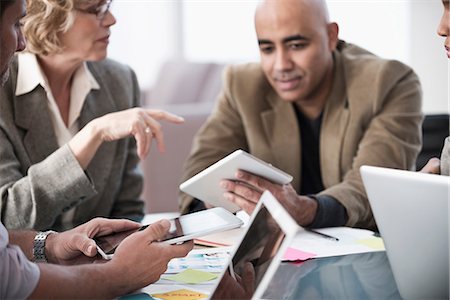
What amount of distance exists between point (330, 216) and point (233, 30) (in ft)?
12.8

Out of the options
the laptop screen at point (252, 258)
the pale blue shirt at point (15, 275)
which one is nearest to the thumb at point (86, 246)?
the pale blue shirt at point (15, 275)

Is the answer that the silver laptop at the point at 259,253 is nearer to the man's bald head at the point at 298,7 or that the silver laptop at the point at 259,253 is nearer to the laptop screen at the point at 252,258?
the laptop screen at the point at 252,258

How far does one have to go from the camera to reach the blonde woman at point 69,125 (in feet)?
6.49

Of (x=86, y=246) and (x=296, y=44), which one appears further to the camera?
(x=296, y=44)

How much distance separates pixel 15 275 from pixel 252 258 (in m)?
0.36

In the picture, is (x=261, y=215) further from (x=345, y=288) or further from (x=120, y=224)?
(x=120, y=224)

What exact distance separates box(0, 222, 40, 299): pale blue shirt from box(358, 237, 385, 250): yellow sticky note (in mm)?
783

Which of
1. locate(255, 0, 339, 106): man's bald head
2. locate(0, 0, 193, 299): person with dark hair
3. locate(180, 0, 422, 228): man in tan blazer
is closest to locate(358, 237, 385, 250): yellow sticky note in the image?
locate(180, 0, 422, 228): man in tan blazer

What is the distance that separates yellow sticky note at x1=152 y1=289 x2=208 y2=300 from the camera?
1349mm

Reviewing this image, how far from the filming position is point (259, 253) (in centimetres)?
114

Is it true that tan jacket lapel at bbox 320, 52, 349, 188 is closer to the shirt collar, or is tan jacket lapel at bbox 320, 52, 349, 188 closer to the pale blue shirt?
the shirt collar

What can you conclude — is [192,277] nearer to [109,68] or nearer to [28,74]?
[28,74]

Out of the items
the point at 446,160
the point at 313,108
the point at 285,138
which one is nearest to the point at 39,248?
the point at 446,160

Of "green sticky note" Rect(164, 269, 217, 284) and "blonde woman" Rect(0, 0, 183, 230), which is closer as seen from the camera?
"green sticky note" Rect(164, 269, 217, 284)
